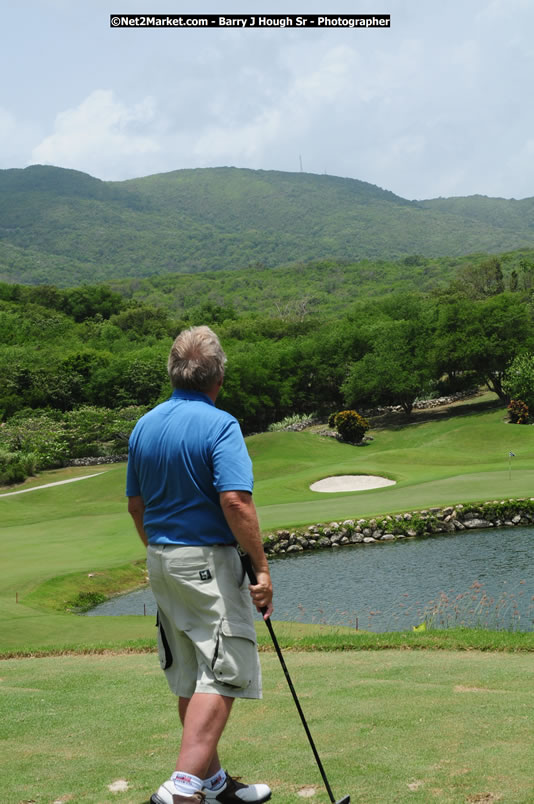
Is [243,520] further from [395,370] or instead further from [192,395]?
[395,370]

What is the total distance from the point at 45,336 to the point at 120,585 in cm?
9570

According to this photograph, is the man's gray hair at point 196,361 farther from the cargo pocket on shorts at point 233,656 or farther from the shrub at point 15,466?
the shrub at point 15,466

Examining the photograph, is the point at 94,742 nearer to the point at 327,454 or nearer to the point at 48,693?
the point at 48,693

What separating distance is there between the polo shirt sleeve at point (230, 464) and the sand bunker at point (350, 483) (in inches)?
1312

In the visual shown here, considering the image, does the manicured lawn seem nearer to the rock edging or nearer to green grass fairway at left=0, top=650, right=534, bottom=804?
the rock edging

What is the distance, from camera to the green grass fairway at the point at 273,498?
15023 mm

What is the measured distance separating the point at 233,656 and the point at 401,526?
24.1 metres

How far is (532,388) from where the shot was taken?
51250 millimetres

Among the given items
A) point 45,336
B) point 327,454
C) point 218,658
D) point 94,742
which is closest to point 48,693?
point 94,742

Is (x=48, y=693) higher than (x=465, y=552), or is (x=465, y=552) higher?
(x=48, y=693)

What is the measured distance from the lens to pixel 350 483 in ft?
126

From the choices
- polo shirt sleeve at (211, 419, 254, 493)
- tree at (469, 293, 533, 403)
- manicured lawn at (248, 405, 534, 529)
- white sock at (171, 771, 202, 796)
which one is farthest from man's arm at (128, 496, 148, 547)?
tree at (469, 293, 533, 403)

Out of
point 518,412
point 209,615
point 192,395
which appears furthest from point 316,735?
point 518,412

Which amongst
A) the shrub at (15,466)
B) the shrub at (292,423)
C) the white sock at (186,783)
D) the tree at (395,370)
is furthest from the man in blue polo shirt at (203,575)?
the shrub at (292,423)
